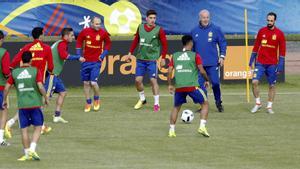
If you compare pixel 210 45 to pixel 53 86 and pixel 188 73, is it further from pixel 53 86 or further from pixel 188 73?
pixel 188 73

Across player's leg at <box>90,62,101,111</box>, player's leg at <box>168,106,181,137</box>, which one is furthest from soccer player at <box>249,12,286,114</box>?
player's leg at <box>168,106,181,137</box>

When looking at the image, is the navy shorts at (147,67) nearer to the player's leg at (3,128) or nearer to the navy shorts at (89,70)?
the navy shorts at (89,70)

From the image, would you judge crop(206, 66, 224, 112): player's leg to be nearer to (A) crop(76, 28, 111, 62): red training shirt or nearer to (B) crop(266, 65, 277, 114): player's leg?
(B) crop(266, 65, 277, 114): player's leg

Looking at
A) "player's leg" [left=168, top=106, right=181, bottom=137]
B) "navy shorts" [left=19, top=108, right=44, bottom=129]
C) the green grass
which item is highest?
"navy shorts" [left=19, top=108, right=44, bottom=129]

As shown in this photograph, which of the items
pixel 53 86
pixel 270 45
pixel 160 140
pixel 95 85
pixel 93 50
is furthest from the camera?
pixel 93 50

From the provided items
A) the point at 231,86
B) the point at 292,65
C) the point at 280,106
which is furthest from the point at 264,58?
the point at 292,65

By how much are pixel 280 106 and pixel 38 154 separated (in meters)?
9.75

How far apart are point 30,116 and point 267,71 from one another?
8.99 metres

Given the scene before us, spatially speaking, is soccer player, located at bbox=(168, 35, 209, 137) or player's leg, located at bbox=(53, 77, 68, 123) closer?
soccer player, located at bbox=(168, 35, 209, 137)

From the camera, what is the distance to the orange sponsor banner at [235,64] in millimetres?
31750

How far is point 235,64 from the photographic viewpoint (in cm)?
3189

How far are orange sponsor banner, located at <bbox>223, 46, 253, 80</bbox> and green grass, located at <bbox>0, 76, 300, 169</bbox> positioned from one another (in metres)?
4.77

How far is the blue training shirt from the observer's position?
2481 cm

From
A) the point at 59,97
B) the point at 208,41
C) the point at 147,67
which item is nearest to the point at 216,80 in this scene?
the point at 208,41
